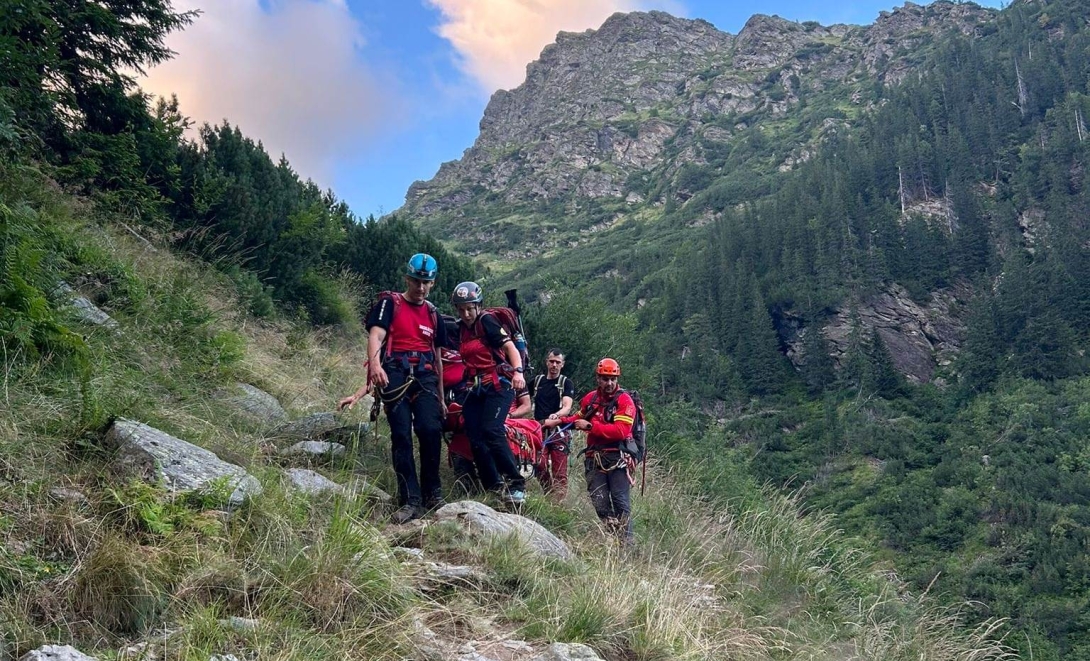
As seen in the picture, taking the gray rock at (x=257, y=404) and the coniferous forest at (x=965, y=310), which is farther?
the coniferous forest at (x=965, y=310)

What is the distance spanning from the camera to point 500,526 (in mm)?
4488

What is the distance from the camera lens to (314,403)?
746 cm

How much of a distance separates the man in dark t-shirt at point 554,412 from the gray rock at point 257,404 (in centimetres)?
226

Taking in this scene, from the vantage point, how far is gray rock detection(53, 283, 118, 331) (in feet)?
17.9

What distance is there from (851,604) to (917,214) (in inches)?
4058

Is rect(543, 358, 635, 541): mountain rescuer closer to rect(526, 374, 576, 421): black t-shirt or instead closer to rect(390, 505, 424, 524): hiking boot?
rect(526, 374, 576, 421): black t-shirt

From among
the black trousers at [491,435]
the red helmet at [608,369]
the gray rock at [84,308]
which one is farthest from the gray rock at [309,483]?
the red helmet at [608,369]

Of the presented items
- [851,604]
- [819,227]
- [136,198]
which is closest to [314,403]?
[136,198]

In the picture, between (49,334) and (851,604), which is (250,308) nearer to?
(49,334)

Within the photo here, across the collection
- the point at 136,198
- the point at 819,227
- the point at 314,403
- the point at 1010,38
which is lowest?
the point at 314,403

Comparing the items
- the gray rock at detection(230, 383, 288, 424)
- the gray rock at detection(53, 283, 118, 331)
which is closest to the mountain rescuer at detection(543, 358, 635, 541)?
the gray rock at detection(230, 383, 288, 424)

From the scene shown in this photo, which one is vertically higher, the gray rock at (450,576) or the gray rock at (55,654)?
the gray rock at (55,654)

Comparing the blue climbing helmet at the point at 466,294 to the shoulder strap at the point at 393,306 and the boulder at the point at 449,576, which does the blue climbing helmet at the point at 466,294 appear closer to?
the shoulder strap at the point at 393,306

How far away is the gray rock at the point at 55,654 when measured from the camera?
2.52m
